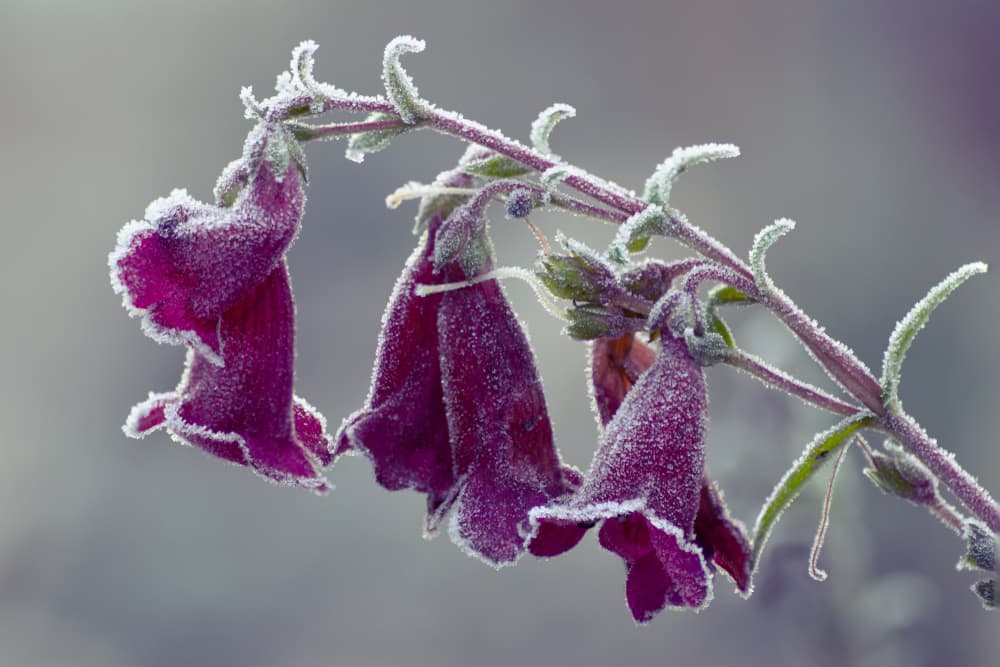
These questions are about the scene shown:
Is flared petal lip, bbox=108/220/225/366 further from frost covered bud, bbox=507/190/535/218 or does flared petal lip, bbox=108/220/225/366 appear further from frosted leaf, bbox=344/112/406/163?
frost covered bud, bbox=507/190/535/218

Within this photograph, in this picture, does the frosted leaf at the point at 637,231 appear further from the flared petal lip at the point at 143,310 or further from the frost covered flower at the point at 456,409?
the flared petal lip at the point at 143,310

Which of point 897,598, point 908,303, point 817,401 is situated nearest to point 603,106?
point 908,303

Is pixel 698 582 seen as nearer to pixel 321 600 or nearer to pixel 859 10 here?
pixel 321 600

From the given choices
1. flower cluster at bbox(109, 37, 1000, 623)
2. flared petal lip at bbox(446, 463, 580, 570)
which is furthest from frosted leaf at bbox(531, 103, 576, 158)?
flared petal lip at bbox(446, 463, 580, 570)

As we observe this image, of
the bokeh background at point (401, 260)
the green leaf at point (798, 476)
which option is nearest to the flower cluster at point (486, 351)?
the green leaf at point (798, 476)

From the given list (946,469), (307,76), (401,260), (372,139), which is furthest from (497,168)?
(401,260)

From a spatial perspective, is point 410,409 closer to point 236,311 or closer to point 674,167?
point 236,311
